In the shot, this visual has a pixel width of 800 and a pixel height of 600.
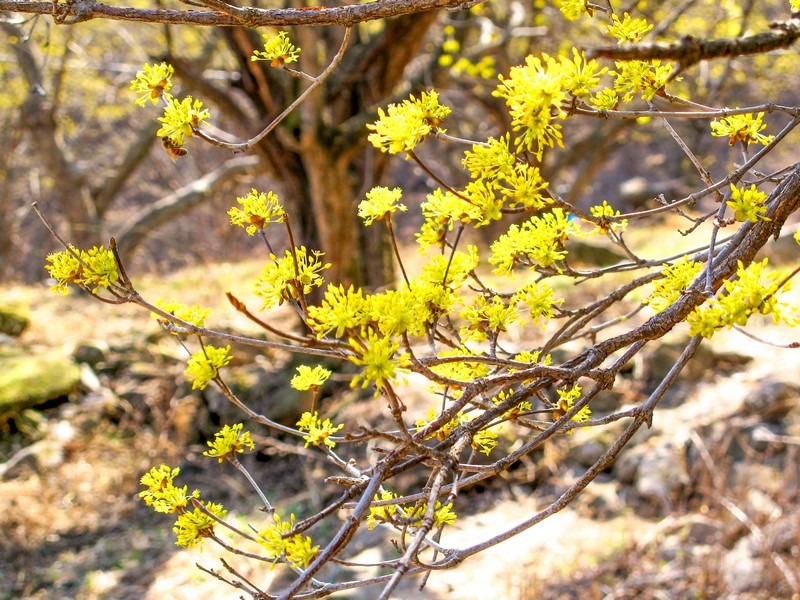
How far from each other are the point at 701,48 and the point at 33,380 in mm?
7442

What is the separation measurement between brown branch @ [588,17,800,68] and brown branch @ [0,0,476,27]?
58cm

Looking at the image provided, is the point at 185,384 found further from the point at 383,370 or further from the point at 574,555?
the point at 383,370

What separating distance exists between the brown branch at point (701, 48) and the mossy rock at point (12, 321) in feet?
28.9

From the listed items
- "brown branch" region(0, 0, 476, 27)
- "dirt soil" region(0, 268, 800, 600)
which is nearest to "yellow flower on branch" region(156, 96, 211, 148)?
"brown branch" region(0, 0, 476, 27)

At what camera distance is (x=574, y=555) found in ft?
14.8

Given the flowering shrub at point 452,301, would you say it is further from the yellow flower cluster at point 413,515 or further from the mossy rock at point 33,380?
the mossy rock at point 33,380

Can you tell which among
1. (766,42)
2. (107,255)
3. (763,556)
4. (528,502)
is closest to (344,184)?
(528,502)

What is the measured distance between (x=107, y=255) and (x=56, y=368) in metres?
6.71

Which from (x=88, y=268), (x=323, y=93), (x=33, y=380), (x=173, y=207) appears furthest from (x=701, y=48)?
(x=173, y=207)

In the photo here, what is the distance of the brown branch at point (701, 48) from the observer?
75 cm

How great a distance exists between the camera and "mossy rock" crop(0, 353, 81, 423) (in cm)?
670

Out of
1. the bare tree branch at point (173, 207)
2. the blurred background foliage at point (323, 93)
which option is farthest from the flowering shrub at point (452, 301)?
the bare tree branch at point (173, 207)

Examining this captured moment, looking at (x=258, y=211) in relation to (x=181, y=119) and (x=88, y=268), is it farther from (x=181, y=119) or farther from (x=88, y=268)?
(x=88, y=268)

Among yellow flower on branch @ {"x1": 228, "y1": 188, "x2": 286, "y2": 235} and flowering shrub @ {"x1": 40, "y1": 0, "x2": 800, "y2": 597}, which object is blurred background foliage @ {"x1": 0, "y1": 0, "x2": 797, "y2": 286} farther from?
flowering shrub @ {"x1": 40, "y1": 0, "x2": 800, "y2": 597}
